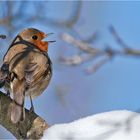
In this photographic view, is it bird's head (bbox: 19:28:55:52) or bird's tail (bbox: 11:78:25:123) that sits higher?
bird's head (bbox: 19:28:55:52)

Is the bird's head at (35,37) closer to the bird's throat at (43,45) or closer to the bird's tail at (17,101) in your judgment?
the bird's throat at (43,45)

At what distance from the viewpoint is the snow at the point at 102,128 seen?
165cm

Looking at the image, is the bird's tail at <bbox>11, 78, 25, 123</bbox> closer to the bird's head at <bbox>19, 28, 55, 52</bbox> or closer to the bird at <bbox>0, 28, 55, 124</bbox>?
the bird at <bbox>0, 28, 55, 124</bbox>

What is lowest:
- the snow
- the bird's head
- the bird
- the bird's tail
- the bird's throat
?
the snow

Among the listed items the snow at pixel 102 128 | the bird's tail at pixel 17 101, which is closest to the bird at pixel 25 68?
the bird's tail at pixel 17 101

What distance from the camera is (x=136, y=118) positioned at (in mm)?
1775

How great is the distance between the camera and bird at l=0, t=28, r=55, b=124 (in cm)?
210

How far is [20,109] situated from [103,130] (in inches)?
17.2

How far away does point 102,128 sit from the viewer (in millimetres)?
1689

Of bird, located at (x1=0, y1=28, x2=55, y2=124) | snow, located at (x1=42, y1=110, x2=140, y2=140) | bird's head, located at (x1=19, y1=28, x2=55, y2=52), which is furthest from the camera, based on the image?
bird's head, located at (x1=19, y1=28, x2=55, y2=52)

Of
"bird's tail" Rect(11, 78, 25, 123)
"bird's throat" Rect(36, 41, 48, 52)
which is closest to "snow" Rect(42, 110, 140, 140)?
"bird's tail" Rect(11, 78, 25, 123)

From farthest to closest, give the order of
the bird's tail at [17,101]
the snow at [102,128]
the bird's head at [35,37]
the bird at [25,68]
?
1. the bird's head at [35,37]
2. the bird at [25,68]
3. the bird's tail at [17,101]
4. the snow at [102,128]

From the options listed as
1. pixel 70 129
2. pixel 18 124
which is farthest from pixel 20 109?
pixel 70 129

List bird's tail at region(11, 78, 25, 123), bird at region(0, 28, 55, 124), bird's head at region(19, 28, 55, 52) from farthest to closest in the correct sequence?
bird's head at region(19, 28, 55, 52) < bird at region(0, 28, 55, 124) < bird's tail at region(11, 78, 25, 123)
